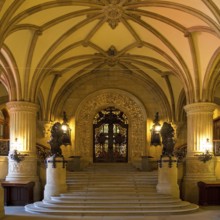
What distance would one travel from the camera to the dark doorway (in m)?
26.8

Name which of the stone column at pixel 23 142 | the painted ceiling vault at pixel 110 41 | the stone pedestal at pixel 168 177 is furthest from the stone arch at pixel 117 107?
the stone pedestal at pixel 168 177

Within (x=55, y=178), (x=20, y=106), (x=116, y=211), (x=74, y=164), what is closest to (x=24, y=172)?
(x=55, y=178)

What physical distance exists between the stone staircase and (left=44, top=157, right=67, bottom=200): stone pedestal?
0.38 meters

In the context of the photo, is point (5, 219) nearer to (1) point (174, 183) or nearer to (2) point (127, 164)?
(1) point (174, 183)

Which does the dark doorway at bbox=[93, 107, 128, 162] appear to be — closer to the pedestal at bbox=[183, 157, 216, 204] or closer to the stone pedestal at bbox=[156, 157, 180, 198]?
the pedestal at bbox=[183, 157, 216, 204]

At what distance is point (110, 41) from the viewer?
866 inches

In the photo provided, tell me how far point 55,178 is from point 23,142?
107 inches

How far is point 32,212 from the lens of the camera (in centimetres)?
1691

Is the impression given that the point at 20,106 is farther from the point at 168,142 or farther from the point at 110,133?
the point at 110,133

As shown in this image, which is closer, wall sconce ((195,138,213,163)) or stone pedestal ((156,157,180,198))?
stone pedestal ((156,157,180,198))

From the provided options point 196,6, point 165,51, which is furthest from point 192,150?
point 196,6

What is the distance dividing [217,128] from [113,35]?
10.6 metres

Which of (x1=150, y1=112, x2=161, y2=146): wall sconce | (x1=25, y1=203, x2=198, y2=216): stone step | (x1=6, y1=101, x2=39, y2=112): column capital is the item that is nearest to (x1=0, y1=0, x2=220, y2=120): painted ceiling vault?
(x1=6, y1=101, x2=39, y2=112): column capital

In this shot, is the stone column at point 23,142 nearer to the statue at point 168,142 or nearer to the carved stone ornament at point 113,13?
the carved stone ornament at point 113,13
